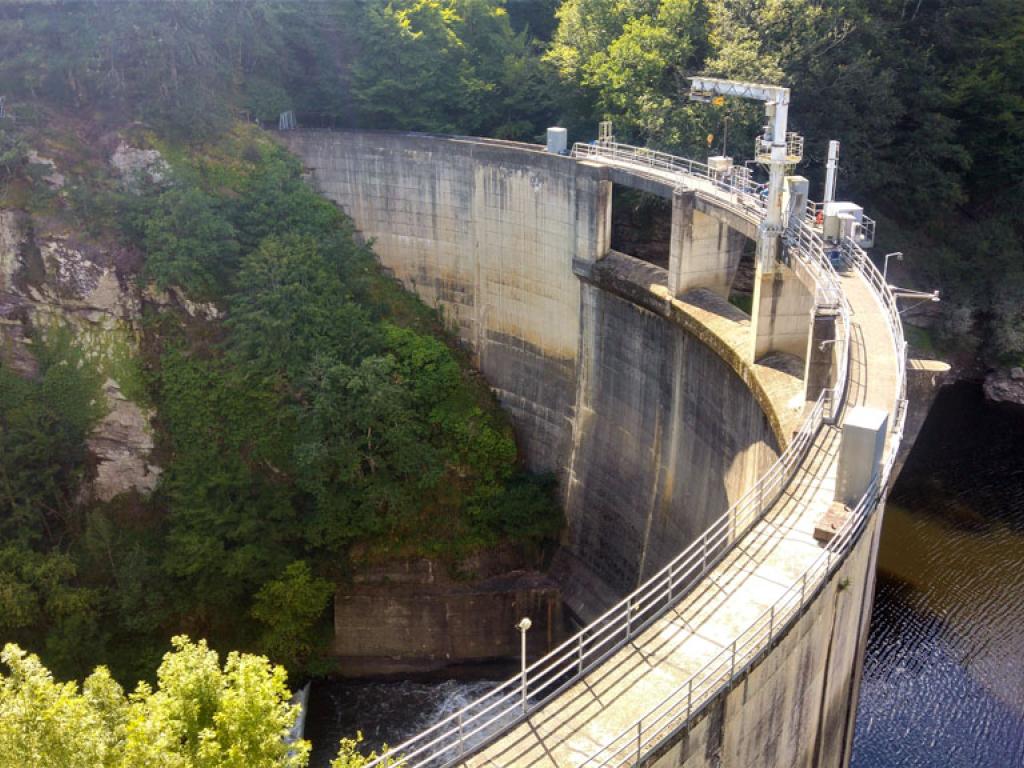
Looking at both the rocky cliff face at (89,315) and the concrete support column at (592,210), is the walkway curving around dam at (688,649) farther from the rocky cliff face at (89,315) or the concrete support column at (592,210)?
the rocky cliff face at (89,315)

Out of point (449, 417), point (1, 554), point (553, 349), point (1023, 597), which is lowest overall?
point (1023, 597)

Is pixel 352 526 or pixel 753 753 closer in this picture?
pixel 753 753

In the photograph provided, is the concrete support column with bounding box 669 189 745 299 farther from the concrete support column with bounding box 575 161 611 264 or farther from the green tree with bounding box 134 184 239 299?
the green tree with bounding box 134 184 239 299

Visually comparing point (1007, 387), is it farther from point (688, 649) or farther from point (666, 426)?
point (688, 649)

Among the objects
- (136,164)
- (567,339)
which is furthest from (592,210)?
(136,164)

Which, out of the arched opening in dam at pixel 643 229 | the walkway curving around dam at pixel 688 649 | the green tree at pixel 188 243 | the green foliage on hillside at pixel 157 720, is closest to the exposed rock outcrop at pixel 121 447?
the green tree at pixel 188 243

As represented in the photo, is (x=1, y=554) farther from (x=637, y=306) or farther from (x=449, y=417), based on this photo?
(x=637, y=306)

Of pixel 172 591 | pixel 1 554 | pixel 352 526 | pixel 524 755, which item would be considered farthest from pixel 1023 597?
pixel 1 554
